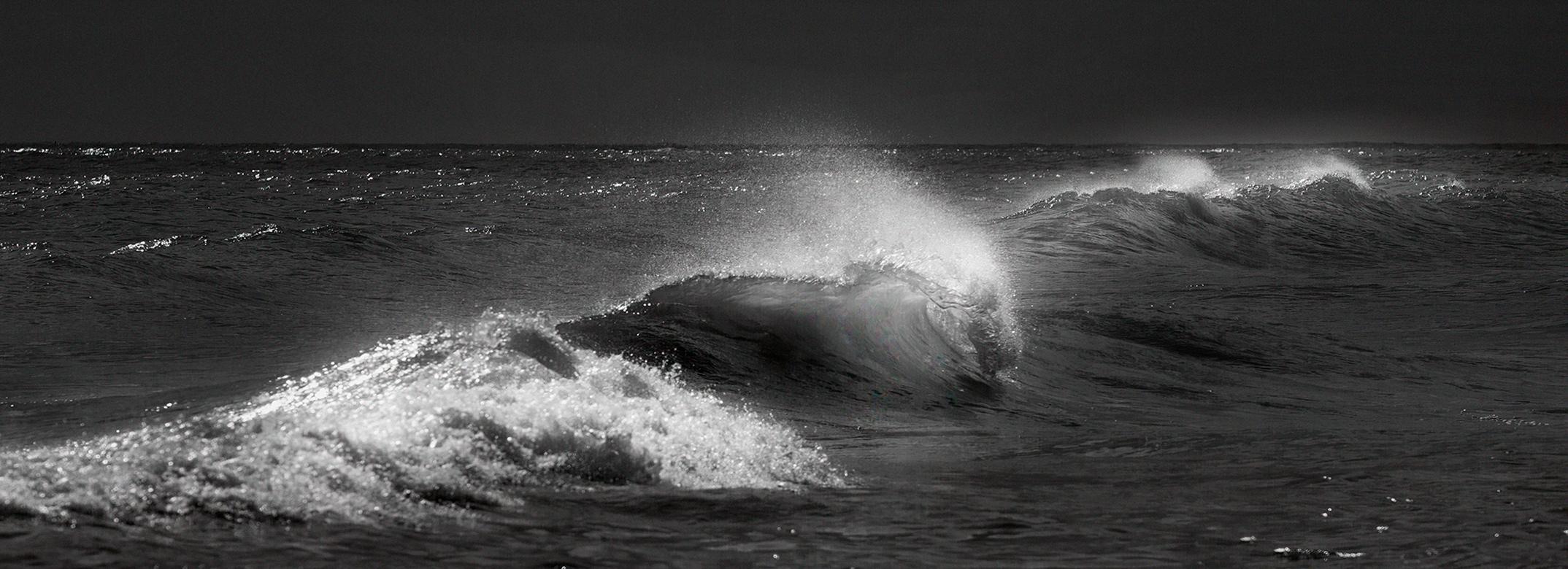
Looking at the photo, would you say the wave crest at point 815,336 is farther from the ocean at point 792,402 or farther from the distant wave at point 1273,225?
the distant wave at point 1273,225

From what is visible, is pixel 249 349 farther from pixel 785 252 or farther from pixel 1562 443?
pixel 1562 443

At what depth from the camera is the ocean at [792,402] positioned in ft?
11.4

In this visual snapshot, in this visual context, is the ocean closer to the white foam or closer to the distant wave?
the white foam

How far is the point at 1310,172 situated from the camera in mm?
28922

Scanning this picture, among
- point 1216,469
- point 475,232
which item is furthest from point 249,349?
point 475,232

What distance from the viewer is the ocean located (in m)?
3.48

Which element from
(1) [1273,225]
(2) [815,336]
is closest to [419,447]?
(2) [815,336]

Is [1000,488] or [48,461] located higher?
[48,461]

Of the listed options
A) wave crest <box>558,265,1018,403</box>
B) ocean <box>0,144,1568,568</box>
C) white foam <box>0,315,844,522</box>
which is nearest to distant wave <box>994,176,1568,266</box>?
ocean <box>0,144,1568,568</box>

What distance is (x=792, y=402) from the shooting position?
6.30 metres

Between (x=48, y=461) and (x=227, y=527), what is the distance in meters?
0.74

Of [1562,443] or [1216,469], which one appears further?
[1562,443]

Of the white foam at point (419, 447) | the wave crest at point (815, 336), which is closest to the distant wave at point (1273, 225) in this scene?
the wave crest at point (815, 336)

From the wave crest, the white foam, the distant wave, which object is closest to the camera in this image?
the white foam
